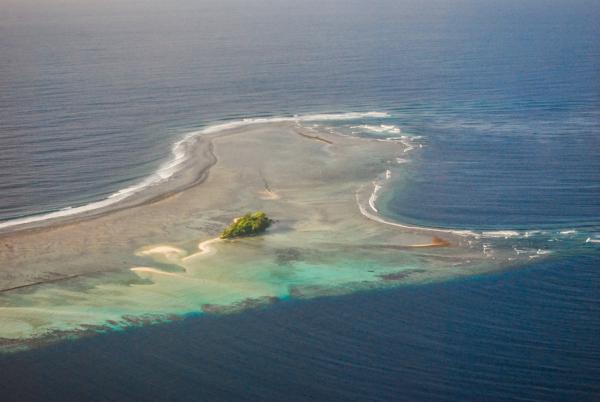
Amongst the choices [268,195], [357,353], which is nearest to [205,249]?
[268,195]

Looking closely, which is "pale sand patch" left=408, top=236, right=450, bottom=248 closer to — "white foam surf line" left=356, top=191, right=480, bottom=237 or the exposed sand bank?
the exposed sand bank

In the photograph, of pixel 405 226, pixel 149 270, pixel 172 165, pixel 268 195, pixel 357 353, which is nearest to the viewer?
pixel 357 353

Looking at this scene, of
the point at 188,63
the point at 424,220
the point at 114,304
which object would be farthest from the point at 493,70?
the point at 114,304

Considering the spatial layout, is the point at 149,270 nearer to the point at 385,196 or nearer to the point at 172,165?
the point at 385,196

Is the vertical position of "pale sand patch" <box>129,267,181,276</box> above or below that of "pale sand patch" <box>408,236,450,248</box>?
above

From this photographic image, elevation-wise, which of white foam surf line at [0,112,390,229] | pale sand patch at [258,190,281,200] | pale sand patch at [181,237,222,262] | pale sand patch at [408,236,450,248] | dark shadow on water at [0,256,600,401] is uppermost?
white foam surf line at [0,112,390,229]

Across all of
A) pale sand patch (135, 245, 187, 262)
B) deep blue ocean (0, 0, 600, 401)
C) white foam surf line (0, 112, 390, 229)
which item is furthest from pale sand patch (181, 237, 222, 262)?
white foam surf line (0, 112, 390, 229)
